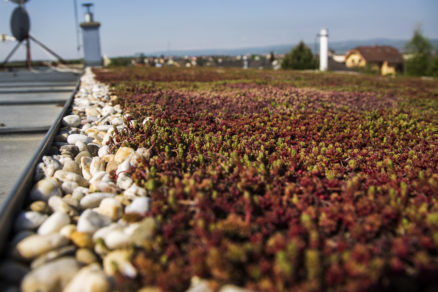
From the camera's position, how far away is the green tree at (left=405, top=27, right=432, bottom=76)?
46.2 metres

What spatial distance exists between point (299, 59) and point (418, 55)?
21586 millimetres

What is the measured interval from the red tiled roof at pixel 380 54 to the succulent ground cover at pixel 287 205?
6166cm

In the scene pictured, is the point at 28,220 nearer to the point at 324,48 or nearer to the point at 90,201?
the point at 90,201

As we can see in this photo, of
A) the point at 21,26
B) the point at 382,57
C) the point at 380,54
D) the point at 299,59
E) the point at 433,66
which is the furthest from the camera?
the point at 380,54

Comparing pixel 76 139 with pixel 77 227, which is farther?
pixel 76 139

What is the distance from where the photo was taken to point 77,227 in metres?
2.11

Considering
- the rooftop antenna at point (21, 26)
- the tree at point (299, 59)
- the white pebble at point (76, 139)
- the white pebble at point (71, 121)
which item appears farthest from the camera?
the tree at point (299, 59)

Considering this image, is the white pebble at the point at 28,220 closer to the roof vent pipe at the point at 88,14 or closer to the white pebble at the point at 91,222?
the white pebble at the point at 91,222

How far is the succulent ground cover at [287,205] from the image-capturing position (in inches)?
62.5

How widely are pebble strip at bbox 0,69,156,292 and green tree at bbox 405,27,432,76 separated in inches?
1971

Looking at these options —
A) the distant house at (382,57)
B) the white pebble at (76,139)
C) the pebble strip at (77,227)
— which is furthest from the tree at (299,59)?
the pebble strip at (77,227)

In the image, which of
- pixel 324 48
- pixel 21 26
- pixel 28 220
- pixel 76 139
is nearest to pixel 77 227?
pixel 28 220

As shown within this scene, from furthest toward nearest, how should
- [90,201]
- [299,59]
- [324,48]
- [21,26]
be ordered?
[299,59] < [324,48] < [21,26] < [90,201]

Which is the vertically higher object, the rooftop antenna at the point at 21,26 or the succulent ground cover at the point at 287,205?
the rooftop antenna at the point at 21,26
